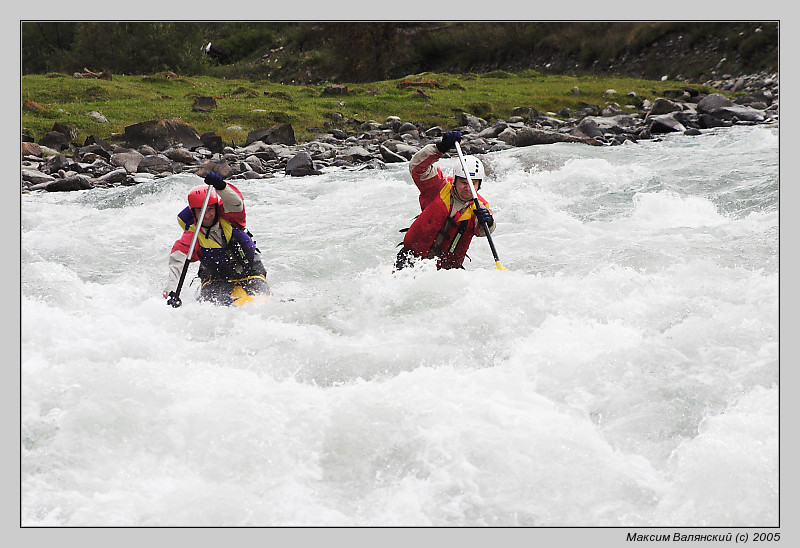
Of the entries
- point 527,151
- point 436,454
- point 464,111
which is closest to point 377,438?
point 436,454

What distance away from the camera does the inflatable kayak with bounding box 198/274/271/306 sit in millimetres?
8500

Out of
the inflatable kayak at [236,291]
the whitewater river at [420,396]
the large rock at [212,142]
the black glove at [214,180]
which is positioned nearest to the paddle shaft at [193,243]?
the black glove at [214,180]

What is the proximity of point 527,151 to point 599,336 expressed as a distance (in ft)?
42.6

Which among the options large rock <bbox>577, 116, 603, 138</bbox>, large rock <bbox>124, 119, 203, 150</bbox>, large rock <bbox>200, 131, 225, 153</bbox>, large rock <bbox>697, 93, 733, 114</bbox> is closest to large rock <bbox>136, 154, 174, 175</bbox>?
large rock <bbox>124, 119, 203, 150</bbox>

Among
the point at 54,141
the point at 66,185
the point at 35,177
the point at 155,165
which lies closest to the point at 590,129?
the point at 155,165

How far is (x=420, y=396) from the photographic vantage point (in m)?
6.36

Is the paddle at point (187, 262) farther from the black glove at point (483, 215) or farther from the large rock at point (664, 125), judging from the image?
the large rock at point (664, 125)

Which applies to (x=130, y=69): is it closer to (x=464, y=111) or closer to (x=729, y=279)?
(x=464, y=111)

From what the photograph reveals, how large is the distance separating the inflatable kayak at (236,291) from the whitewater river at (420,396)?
0.76 feet

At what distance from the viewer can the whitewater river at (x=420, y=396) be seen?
525cm

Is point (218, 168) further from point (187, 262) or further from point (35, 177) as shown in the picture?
point (187, 262)

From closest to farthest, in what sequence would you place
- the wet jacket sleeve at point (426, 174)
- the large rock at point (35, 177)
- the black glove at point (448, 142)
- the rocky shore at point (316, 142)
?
the black glove at point (448, 142) < the wet jacket sleeve at point (426, 174) < the large rock at point (35, 177) < the rocky shore at point (316, 142)

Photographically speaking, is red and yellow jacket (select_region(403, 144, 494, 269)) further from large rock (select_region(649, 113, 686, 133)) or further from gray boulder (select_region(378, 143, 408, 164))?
large rock (select_region(649, 113, 686, 133))
